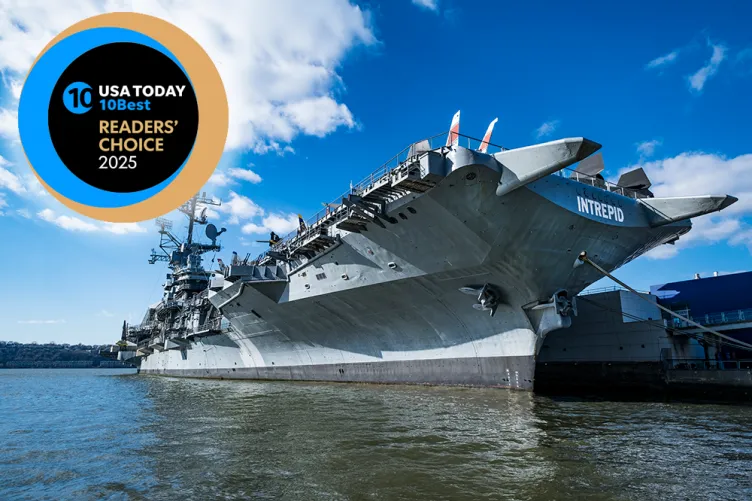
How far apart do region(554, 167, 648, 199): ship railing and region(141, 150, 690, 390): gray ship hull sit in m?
0.80

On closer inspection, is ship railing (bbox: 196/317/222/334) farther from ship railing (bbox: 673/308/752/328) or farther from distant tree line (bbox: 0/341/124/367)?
distant tree line (bbox: 0/341/124/367)

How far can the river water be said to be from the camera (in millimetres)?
4703

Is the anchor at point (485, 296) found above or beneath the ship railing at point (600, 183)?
beneath

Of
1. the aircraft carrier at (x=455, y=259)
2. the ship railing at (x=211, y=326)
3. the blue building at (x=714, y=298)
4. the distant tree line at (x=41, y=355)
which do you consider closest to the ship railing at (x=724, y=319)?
the blue building at (x=714, y=298)

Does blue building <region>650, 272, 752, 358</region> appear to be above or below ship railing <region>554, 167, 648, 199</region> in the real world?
below

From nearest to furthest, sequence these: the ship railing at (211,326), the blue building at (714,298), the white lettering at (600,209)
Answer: the white lettering at (600,209)
the blue building at (714,298)
the ship railing at (211,326)

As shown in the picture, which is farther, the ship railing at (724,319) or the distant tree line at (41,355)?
the distant tree line at (41,355)

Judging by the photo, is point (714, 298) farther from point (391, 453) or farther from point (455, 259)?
point (391, 453)

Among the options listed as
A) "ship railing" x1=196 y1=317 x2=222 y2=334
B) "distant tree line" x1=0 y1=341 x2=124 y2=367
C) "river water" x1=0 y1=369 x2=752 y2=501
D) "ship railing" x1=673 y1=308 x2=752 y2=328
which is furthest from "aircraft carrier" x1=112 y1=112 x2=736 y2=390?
"distant tree line" x1=0 y1=341 x2=124 y2=367

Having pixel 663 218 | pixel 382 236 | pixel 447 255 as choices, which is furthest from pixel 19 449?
pixel 663 218

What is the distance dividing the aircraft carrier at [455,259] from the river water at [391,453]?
2821 millimetres

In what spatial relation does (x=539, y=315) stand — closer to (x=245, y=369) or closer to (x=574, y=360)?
(x=574, y=360)

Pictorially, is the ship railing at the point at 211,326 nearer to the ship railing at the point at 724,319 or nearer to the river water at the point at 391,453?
the river water at the point at 391,453

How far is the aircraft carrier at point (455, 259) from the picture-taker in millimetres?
A: 10602
